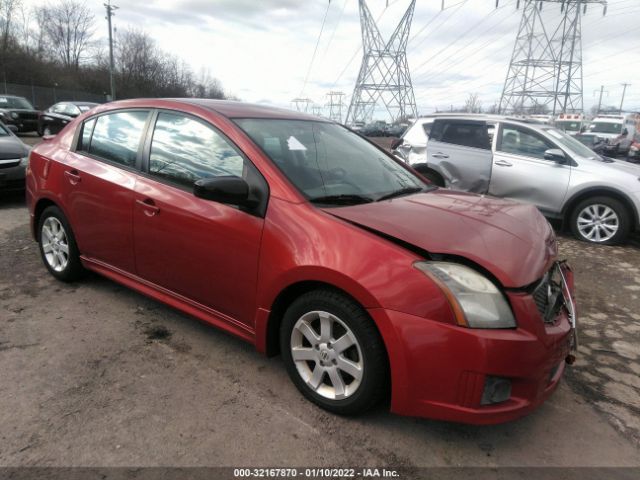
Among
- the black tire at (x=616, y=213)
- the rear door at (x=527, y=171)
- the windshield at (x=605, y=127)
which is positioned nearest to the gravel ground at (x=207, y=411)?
the black tire at (x=616, y=213)

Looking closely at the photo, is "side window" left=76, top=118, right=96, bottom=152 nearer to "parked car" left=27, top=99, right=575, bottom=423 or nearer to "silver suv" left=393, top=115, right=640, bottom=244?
"parked car" left=27, top=99, right=575, bottom=423

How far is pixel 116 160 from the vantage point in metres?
3.56

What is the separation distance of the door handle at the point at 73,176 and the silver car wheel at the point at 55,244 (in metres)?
0.47

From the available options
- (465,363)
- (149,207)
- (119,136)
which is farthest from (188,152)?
(465,363)

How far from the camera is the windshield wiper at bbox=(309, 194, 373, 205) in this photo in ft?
8.93

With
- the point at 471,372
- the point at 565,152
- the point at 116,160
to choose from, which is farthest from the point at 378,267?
the point at 565,152

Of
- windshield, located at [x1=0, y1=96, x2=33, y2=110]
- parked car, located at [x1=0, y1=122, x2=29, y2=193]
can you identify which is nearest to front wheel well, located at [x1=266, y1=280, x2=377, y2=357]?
parked car, located at [x1=0, y1=122, x2=29, y2=193]

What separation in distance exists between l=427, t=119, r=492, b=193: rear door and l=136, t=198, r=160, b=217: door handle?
5.38 meters

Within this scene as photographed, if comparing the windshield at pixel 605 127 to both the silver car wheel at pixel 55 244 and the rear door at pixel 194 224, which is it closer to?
the rear door at pixel 194 224

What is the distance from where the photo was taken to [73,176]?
3.78 metres

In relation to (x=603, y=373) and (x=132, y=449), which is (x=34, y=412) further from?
(x=603, y=373)

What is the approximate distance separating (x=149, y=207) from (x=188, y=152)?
44 cm

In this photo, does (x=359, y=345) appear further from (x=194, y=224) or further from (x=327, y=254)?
(x=194, y=224)

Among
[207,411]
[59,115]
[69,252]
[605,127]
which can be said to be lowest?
[207,411]
